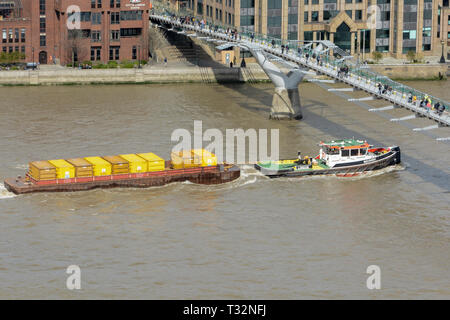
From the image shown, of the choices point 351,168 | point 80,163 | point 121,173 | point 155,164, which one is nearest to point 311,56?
point 351,168

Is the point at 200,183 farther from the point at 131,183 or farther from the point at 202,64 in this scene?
the point at 202,64

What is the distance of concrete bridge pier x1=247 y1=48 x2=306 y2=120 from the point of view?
78562mm

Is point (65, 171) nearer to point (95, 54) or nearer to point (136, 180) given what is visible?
point (136, 180)

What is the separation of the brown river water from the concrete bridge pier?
7.91 meters

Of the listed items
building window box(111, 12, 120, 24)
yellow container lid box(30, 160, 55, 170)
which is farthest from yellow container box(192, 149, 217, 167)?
building window box(111, 12, 120, 24)

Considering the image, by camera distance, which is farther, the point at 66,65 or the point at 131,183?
the point at 66,65

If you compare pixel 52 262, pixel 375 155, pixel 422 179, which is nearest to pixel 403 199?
pixel 422 179

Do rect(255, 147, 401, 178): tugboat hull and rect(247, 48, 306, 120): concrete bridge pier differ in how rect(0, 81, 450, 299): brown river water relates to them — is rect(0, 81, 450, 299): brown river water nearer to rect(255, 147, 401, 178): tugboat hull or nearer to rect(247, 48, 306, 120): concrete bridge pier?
rect(255, 147, 401, 178): tugboat hull

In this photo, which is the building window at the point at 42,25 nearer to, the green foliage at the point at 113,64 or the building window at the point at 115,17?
the building window at the point at 115,17

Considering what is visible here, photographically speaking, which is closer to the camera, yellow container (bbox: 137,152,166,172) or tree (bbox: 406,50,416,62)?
yellow container (bbox: 137,152,166,172)

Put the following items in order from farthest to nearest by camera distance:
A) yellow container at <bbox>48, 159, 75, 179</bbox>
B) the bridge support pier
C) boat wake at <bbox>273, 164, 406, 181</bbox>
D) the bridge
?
the bridge support pier
the bridge
boat wake at <bbox>273, 164, 406, 181</bbox>
yellow container at <bbox>48, 159, 75, 179</bbox>

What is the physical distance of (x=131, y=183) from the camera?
174 feet

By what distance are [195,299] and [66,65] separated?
83777 millimetres

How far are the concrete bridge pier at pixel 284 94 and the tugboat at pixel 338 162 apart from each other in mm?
20069
